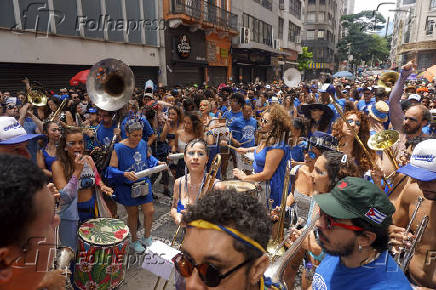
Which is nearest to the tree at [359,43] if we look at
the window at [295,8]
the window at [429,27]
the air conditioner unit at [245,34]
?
the window at [429,27]

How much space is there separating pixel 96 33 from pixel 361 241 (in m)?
15.1

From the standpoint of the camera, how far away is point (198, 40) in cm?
2092

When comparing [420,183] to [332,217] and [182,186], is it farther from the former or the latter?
[182,186]

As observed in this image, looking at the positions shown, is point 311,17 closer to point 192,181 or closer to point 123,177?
point 123,177

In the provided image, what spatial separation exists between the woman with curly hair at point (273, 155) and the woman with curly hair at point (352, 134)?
2.90 feet

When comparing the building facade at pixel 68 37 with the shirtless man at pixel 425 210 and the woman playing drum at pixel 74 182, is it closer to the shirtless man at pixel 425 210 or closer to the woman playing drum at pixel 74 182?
the woman playing drum at pixel 74 182

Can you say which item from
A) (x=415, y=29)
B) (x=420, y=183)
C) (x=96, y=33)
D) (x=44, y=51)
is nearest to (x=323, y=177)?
(x=420, y=183)

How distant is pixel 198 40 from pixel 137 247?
62.2 ft

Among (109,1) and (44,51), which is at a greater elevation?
(109,1)

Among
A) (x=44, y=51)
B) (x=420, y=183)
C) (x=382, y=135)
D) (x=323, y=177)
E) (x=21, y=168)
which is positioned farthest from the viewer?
(x=44, y=51)

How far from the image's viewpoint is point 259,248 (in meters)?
1.51

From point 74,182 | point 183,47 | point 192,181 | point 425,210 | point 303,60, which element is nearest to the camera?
point 425,210

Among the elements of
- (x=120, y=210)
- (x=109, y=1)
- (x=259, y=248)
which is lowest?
(x=120, y=210)
